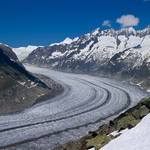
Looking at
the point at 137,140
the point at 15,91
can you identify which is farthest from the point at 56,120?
the point at 137,140

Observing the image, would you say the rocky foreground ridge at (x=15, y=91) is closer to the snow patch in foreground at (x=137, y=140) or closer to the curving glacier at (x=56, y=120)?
the curving glacier at (x=56, y=120)

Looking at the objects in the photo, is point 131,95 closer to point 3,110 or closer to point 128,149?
point 3,110

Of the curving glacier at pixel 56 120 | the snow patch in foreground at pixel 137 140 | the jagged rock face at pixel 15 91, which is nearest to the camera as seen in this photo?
the snow patch in foreground at pixel 137 140

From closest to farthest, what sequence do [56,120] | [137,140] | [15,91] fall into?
[137,140] < [56,120] < [15,91]

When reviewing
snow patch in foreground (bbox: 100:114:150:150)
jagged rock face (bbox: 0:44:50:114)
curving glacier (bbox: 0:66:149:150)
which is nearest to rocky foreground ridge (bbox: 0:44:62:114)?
jagged rock face (bbox: 0:44:50:114)

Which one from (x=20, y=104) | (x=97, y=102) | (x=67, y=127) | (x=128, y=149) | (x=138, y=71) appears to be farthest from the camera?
(x=138, y=71)

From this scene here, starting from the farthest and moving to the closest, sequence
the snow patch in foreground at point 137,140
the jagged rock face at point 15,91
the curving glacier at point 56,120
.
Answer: the jagged rock face at point 15,91 < the curving glacier at point 56,120 < the snow patch in foreground at point 137,140

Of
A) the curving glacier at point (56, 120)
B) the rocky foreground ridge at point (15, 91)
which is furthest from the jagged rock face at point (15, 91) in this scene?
the curving glacier at point (56, 120)

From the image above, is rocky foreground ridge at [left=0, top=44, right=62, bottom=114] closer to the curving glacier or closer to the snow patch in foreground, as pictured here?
the curving glacier

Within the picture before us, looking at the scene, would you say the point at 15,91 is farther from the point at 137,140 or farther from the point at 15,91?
the point at 137,140

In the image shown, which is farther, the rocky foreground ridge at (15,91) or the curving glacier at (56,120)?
the rocky foreground ridge at (15,91)

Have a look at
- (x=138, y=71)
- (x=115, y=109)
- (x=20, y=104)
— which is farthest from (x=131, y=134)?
(x=138, y=71)
